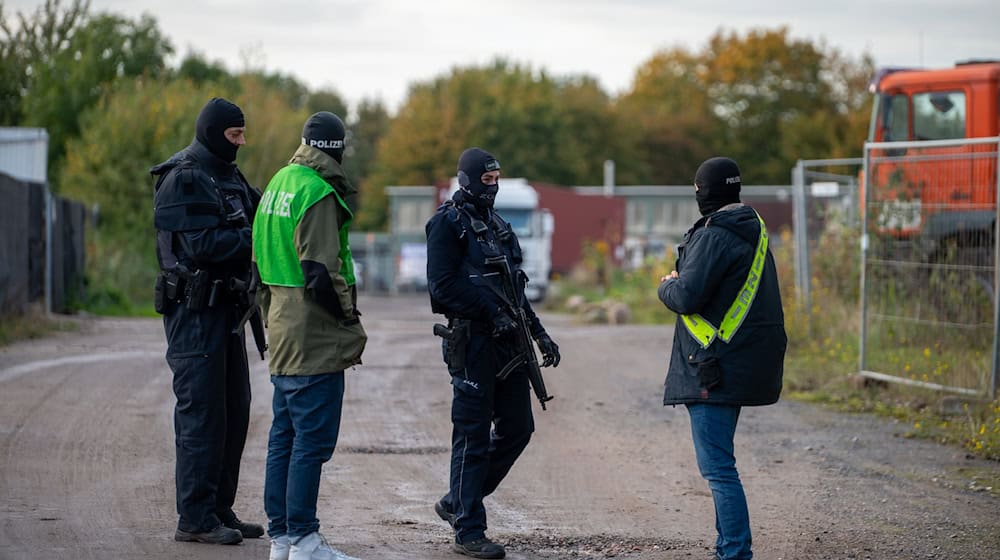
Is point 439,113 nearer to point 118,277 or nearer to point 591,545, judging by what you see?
point 118,277

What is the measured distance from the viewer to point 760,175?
66.7m

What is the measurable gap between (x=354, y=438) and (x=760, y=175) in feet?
195

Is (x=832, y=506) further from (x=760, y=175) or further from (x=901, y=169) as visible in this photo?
(x=760, y=175)

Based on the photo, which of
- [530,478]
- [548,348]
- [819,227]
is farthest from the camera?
[819,227]

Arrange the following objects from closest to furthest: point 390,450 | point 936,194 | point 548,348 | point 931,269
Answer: point 548,348
point 390,450
point 931,269
point 936,194

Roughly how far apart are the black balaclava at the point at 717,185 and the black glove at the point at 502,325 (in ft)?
3.51

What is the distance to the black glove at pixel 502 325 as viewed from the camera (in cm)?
599

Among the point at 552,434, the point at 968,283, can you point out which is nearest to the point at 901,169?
the point at 968,283

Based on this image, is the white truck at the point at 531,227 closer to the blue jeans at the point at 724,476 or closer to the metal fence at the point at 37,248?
the metal fence at the point at 37,248

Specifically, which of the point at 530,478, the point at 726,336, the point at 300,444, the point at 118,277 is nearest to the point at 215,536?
the point at 300,444

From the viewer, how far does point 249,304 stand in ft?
20.0

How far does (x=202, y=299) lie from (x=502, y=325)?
4.79ft

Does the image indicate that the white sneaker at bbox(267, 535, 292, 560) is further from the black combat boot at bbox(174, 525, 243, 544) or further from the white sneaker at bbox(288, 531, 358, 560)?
the black combat boot at bbox(174, 525, 243, 544)

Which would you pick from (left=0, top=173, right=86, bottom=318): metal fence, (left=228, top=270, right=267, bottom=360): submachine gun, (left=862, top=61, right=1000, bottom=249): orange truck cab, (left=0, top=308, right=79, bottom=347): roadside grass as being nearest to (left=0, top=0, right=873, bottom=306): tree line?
(left=0, top=173, right=86, bottom=318): metal fence
